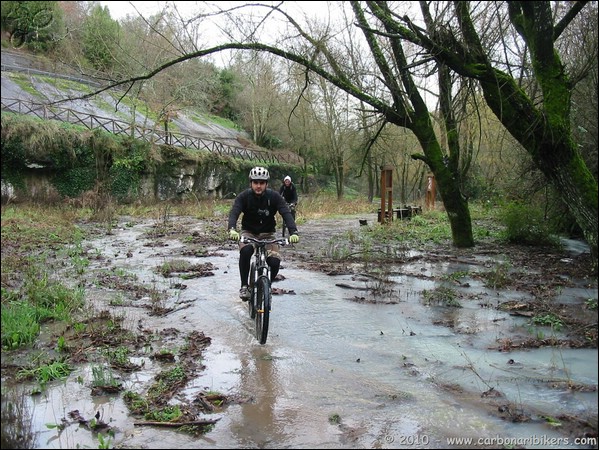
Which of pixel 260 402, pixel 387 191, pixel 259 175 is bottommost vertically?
pixel 260 402

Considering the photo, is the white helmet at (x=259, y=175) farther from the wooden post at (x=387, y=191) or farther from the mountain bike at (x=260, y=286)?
the wooden post at (x=387, y=191)

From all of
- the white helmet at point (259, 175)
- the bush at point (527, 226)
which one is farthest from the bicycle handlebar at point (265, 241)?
the bush at point (527, 226)

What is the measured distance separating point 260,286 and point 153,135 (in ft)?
98.9

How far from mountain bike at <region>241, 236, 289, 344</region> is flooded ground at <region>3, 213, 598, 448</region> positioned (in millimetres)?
274

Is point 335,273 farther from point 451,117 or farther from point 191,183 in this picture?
point 191,183

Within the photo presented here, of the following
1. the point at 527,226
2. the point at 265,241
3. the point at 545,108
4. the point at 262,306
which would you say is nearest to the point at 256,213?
the point at 265,241

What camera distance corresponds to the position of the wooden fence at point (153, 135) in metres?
26.6

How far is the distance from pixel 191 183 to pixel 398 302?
102ft

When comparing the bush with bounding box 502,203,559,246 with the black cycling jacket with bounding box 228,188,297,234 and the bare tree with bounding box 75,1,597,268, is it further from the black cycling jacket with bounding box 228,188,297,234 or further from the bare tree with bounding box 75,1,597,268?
the black cycling jacket with bounding box 228,188,297,234

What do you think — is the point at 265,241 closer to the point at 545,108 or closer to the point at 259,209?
the point at 259,209

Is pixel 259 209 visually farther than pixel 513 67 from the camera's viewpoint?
No

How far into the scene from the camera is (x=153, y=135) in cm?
3422

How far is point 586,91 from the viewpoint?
11508mm

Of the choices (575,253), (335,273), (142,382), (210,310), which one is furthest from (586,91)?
(142,382)
